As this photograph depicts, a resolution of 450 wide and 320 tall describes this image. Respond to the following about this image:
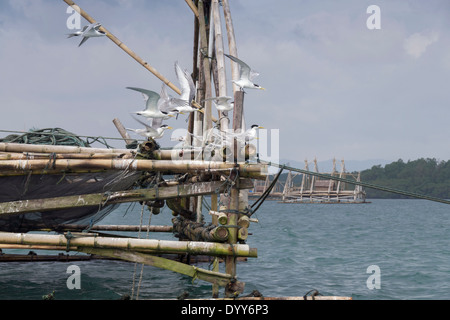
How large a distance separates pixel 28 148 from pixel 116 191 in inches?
89.8

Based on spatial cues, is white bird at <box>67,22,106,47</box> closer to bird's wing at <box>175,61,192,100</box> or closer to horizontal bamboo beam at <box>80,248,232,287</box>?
bird's wing at <box>175,61,192,100</box>

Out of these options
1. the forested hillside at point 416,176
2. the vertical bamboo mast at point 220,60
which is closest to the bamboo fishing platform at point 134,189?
the vertical bamboo mast at point 220,60

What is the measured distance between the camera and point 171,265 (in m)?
10.9

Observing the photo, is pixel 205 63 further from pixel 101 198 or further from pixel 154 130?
pixel 101 198

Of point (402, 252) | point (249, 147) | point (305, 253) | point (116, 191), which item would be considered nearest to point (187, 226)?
point (116, 191)

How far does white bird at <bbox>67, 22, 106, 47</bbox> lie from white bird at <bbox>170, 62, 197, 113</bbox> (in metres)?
3.41

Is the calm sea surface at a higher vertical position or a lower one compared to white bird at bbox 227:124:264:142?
lower

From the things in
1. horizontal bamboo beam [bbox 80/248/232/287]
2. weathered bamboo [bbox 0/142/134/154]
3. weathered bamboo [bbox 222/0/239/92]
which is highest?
weathered bamboo [bbox 222/0/239/92]

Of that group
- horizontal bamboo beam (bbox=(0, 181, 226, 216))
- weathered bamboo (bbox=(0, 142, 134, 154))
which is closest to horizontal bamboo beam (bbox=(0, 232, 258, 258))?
horizontal bamboo beam (bbox=(0, 181, 226, 216))

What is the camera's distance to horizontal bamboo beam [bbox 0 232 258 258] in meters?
10.8

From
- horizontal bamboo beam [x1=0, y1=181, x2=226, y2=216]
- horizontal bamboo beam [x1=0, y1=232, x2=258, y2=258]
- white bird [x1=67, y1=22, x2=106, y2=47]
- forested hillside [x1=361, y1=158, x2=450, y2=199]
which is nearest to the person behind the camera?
horizontal bamboo beam [x1=0, y1=232, x2=258, y2=258]

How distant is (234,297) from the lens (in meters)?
10.6

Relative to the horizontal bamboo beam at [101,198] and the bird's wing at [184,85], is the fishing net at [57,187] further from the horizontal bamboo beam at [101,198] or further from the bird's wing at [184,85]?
the bird's wing at [184,85]
